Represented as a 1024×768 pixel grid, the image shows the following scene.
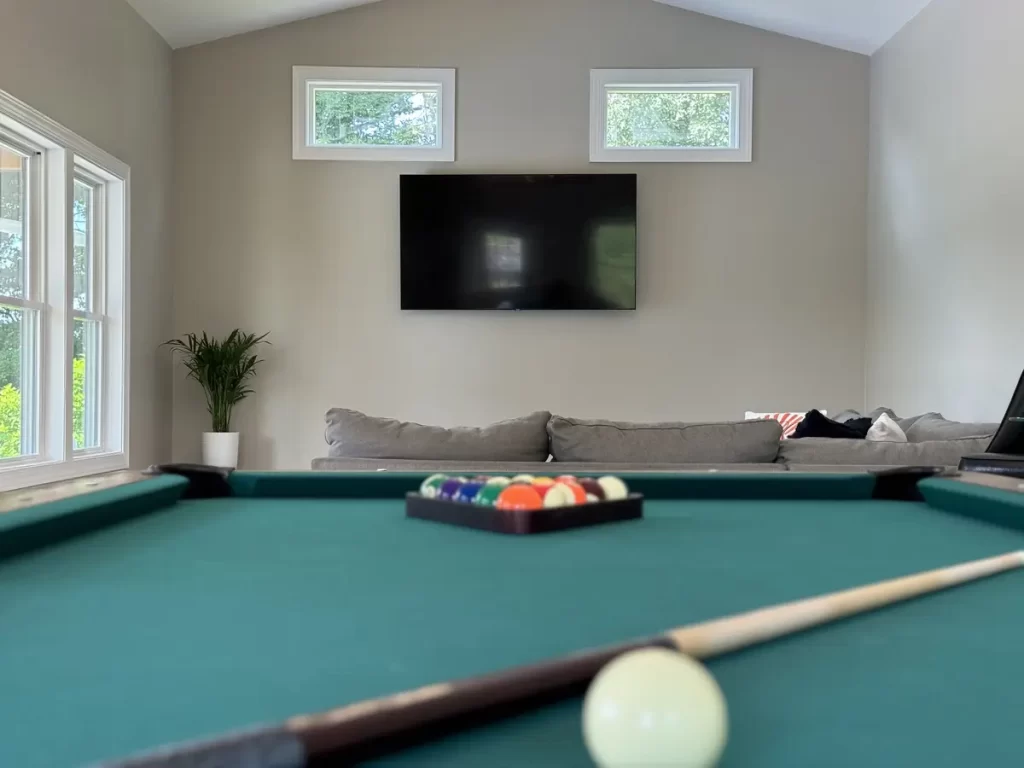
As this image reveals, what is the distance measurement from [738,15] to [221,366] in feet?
14.8

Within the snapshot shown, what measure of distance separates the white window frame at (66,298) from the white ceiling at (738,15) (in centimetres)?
126

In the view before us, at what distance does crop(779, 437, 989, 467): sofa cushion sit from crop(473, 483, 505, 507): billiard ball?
155cm

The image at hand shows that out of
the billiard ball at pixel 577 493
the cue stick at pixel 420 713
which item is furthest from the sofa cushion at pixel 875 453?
the cue stick at pixel 420 713

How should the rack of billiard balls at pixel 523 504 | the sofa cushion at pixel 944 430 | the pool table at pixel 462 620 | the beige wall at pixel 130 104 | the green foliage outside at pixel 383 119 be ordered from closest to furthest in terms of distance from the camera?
the pool table at pixel 462 620 → the rack of billiard balls at pixel 523 504 → the sofa cushion at pixel 944 430 → the beige wall at pixel 130 104 → the green foliage outside at pixel 383 119

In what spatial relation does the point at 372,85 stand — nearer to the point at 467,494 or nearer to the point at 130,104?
the point at 130,104

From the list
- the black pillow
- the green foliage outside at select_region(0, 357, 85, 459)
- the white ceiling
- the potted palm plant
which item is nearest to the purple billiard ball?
the black pillow

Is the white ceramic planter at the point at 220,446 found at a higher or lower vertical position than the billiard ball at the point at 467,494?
lower

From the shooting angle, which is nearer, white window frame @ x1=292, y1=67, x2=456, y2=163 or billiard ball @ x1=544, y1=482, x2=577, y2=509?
billiard ball @ x1=544, y1=482, x2=577, y2=509

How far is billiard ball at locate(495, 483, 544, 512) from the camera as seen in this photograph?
157 cm

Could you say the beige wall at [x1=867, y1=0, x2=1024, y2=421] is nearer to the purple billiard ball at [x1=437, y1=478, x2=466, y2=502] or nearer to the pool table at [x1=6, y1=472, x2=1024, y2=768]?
the pool table at [x1=6, y1=472, x2=1024, y2=768]

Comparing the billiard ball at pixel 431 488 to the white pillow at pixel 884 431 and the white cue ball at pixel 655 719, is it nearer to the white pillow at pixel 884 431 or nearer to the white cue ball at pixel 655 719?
the white cue ball at pixel 655 719

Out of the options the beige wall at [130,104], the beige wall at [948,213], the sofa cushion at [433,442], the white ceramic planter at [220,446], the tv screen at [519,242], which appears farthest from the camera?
the tv screen at [519,242]

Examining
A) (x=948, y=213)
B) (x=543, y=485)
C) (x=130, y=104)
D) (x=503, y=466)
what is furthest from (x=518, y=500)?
(x=130, y=104)

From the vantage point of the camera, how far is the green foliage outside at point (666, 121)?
6336 mm
